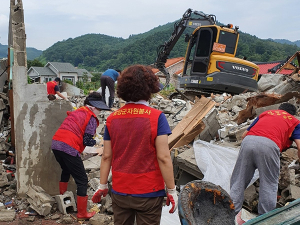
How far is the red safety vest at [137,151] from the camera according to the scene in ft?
6.81

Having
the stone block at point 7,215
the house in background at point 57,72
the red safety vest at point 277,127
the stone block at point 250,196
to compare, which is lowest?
the house in background at point 57,72

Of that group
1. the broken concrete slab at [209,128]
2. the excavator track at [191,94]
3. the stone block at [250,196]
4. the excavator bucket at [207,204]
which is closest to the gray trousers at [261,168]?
the stone block at [250,196]

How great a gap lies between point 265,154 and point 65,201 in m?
2.54

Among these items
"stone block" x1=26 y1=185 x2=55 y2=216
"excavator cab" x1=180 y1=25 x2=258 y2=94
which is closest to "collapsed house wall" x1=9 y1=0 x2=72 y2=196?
"stone block" x1=26 y1=185 x2=55 y2=216

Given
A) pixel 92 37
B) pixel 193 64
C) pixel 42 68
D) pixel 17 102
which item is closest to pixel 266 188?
pixel 17 102

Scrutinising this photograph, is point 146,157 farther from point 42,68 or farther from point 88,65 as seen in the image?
point 88,65

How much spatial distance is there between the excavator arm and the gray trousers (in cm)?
929

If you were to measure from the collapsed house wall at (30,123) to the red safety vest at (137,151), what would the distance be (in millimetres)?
2215

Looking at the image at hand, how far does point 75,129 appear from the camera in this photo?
11.6 ft

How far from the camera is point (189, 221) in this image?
2.01 m

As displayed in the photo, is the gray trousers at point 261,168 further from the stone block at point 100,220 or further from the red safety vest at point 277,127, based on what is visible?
the stone block at point 100,220

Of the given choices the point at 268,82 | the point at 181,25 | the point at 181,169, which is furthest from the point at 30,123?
the point at 181,25

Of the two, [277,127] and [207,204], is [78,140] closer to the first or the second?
[207,204]

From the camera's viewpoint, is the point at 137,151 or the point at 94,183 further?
the point at 94,183
